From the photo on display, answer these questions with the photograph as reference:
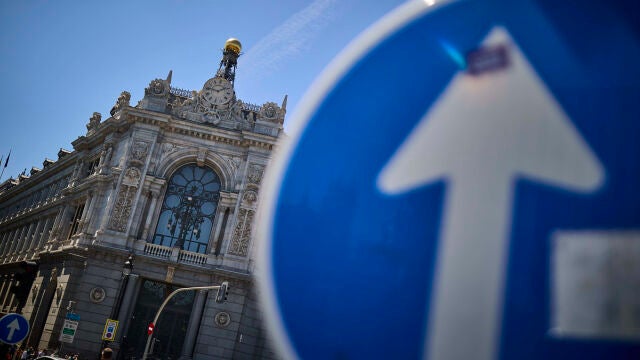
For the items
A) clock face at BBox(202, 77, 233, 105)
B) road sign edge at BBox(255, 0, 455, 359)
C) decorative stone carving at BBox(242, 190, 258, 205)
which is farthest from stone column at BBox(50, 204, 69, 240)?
road sign edge at BBox(255, 0, 455, 359)

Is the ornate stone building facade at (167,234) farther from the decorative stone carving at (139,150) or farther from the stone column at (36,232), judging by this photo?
the stone column at (36,232)

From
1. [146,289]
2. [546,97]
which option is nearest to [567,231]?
[546,97]

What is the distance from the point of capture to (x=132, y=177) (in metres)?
27.2

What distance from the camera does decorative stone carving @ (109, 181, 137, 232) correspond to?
26453mm

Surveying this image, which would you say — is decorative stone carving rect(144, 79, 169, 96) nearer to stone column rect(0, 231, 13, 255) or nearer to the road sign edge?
stone column rect(0, 231, 13, 255)

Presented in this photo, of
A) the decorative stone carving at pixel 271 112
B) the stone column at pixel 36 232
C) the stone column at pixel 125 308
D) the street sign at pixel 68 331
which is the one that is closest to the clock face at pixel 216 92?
the decorative stone carving at pixel 271 112

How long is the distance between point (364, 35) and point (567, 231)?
810 millimetres

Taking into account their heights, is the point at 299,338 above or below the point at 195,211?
below

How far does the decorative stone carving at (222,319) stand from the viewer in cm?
2558

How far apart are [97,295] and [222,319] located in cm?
644

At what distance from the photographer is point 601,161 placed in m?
1.21

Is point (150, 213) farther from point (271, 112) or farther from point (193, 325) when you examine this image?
point (271, 112)

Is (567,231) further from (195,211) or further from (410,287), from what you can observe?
(195,211)

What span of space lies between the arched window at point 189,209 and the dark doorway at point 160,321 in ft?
8.26
